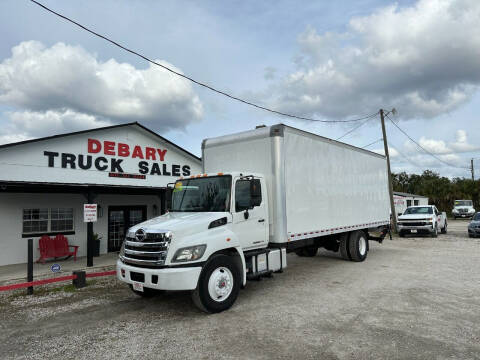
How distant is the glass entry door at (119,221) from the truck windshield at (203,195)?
9.21m

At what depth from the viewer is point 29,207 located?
12.9 meters

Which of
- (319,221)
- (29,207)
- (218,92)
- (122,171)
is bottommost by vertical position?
(319,221)

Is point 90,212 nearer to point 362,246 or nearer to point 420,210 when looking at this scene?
point 362,246

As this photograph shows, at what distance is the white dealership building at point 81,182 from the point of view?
39.9 ft

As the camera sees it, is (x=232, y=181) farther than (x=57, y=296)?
No

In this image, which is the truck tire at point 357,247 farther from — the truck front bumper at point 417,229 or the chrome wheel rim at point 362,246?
the truck front bumper at point 417,229

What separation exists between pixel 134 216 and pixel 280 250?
10707 mm

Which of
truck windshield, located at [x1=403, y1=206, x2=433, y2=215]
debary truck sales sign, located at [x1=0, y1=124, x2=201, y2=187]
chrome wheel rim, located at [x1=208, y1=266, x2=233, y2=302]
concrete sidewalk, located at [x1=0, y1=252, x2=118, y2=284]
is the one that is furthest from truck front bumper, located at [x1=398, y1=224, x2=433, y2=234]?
chrome wheel rim, located at [x1=208, y1=266, x2=233, y2=302]

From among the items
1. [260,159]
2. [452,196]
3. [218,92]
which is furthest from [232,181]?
[452,196]

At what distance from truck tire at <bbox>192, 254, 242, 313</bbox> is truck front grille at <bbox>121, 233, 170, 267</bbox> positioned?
0.76 m

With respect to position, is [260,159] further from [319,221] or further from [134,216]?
[134,216]

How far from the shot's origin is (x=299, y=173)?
7.82 meters

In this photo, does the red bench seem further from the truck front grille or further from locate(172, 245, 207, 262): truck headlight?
locate(172, 245, 207, 262): truck headlight

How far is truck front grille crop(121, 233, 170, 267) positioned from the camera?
548cm
